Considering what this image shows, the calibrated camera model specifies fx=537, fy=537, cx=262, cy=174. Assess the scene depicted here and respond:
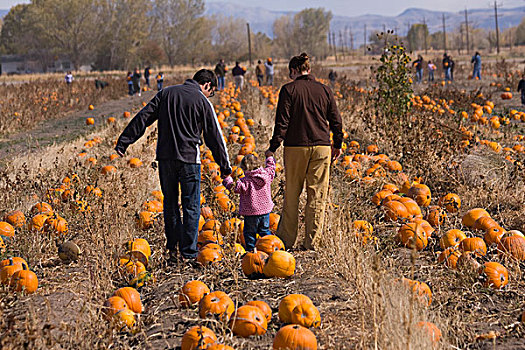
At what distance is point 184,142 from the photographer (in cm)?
505

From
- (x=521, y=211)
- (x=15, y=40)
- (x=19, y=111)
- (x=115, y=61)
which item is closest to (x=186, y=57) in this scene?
(x=115, y=61)

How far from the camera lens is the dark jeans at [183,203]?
5.09 m

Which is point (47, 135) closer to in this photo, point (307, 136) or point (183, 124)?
point (183, 124)

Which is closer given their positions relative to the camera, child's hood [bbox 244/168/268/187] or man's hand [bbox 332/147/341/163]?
child's hood [bbox 244/168/268/187]

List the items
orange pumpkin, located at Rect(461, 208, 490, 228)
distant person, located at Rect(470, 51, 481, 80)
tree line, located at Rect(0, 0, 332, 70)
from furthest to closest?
tree line, located at Rect(0, 0, 332, 70)
distant person, located at Rect(470, 51, 481, 80)
orange pumpkin, located at Rect(461, 208, 490, 228)

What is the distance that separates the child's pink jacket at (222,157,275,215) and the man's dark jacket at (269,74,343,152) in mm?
303

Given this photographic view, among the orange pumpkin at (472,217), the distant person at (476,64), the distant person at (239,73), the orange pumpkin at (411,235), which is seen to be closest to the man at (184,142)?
the orange pumpkin at (411,235)

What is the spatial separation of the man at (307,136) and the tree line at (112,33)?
69.3 m

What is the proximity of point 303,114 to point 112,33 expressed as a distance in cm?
7248

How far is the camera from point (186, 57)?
8550 cm

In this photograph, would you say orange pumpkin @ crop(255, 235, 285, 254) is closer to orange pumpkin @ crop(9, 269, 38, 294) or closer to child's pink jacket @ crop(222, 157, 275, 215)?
child's pink jacket @ crop(222, 157, 275, 215)

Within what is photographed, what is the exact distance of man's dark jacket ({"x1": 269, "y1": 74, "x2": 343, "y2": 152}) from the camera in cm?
540

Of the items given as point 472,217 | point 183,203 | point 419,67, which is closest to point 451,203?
point 472,217

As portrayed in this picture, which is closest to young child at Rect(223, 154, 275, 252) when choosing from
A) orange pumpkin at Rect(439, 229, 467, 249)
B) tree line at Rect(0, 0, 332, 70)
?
orange pumpkin at Rect(439, 229, 467, 249)
